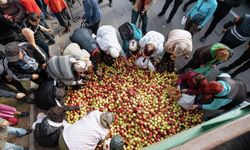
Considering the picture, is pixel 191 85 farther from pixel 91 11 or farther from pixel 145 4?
pixel 91 11

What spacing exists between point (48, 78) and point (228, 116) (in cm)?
383

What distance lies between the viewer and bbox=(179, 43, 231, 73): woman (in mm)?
4954

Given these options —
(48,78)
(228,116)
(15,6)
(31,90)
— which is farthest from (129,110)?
(15,6)

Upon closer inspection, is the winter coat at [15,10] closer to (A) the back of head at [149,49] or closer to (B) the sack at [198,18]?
(A) the back of head at [149,49]

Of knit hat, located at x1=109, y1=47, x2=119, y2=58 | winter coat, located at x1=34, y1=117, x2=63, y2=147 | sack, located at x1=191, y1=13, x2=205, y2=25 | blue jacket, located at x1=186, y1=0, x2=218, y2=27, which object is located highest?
blue jacket, located at x1=186, y1=0, x2=218, y2=27

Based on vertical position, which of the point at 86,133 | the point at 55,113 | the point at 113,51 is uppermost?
the point at 113,51

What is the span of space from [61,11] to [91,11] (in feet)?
3.24

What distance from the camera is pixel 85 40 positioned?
555 centimetres

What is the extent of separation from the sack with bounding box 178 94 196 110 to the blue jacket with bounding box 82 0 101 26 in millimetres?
2755

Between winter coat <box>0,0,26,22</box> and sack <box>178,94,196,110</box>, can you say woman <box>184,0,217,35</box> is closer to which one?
Answer: sack <box>178,94,196,110</box>

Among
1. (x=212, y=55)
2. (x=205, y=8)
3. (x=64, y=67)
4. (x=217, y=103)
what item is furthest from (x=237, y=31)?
(x=64, y=67)

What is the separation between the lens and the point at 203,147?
1.82 m

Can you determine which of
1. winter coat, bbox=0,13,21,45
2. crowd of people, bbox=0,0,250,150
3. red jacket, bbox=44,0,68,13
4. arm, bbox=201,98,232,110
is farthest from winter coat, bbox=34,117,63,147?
arm, bbox=201,98,232,110

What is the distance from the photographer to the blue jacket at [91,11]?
552cm
